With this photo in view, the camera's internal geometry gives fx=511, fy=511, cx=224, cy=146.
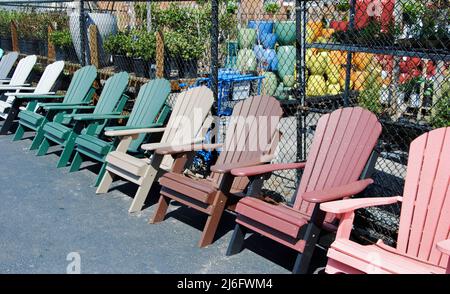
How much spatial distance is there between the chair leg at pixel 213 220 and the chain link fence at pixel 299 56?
0.90m

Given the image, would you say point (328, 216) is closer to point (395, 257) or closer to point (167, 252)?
point (395, 257)

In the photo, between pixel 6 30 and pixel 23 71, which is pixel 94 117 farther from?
pixel 6 30

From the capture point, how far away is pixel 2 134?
6578mm

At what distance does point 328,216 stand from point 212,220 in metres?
0.79

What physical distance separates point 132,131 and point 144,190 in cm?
57

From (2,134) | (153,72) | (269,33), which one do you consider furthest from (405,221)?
(269,33)

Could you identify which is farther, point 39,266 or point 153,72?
point 153,72

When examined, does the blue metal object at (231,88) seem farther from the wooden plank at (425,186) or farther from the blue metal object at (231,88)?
the wooden plank at (425,186)

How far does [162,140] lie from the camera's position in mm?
4566

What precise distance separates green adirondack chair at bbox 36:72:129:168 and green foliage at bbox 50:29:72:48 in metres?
2.15

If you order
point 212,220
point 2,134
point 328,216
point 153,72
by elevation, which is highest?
point 153,72

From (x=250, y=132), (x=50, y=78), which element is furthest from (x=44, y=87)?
(x=250, y=132)

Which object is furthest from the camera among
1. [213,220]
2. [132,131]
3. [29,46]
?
[29,46]
